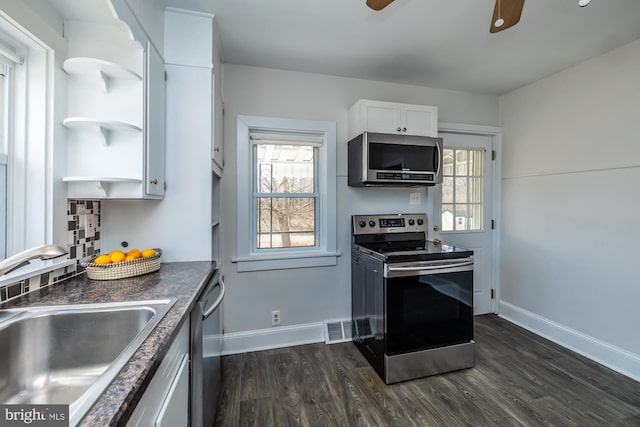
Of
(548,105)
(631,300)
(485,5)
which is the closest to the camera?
(485,5)

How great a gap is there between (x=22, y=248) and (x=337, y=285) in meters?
2.03

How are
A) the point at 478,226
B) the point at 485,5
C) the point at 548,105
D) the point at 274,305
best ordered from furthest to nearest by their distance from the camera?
the point at 478,226 → the point at 548,105 → the point at 274,305 → the point at 485,5

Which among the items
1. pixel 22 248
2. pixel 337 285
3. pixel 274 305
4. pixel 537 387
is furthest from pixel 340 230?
pixel 22 248

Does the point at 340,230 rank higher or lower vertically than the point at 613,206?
lower

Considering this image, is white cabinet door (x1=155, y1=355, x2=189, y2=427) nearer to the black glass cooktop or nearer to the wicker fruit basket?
the wicker fruit basket

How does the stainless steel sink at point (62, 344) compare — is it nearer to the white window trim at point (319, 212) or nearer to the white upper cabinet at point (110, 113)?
the white upper cabinet at point (110, 113)

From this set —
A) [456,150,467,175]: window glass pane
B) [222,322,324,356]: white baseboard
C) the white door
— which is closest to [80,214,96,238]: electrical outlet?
[222,322,324,356]: white baseboard

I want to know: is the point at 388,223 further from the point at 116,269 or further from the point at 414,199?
the point at 116,269

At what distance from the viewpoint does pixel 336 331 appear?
2451mm

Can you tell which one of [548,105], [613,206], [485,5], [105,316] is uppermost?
[485,5]

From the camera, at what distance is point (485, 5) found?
1592mm

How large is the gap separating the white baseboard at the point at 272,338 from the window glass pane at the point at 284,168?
121 cm

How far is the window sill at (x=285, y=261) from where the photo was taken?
2266 millimetres

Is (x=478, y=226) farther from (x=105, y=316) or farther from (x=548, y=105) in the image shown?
(x=105, y=316)
